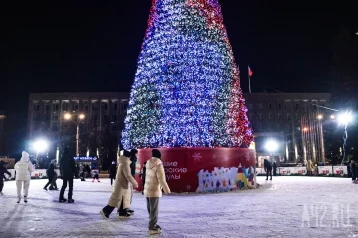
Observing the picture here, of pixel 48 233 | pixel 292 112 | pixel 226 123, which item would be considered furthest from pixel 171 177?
pixel 292 112

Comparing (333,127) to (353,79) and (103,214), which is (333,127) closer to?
(353,79)

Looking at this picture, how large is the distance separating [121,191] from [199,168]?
839 centimetres

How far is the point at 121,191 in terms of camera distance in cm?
825

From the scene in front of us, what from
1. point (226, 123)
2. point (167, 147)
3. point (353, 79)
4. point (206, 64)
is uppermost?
point (353, 79)

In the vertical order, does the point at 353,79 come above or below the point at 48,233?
above

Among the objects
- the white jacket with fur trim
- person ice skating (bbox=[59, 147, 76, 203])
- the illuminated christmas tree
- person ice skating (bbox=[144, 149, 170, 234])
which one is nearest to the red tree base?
the illuminated christmas tree

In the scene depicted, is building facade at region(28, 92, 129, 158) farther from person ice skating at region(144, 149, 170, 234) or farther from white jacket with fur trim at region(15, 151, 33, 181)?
person ice skating at region(144, 149, 170, 234)

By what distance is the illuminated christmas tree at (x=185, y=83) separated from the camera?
16.8 m

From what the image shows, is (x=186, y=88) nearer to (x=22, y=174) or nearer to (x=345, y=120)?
(x=22, y=174)

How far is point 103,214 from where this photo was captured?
8195 millimetres

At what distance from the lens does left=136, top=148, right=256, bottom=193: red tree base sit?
1597cm

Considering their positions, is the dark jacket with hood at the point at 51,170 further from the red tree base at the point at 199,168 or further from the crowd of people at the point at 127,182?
the crowd of people at the point at 127,182

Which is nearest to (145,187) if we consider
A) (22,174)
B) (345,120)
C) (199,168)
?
(22,174)

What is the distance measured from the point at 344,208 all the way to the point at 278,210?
203 cm
